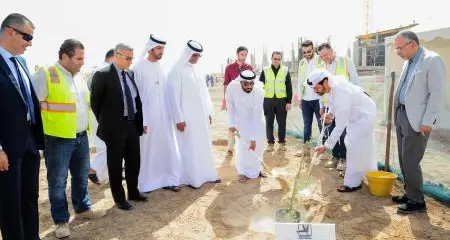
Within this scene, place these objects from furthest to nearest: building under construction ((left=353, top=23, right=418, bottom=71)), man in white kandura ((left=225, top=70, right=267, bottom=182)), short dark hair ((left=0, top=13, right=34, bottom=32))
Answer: building under construction ((left=353, top=23, right=418, bottom=71)) → man in white kandura ((left=225, top=70, right=267, bottom=182)) → short dark hair ((left=0, top=13, right=34, bottom=32))

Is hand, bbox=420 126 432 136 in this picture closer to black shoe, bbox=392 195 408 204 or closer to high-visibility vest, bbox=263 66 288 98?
black shoe, bbox=392 195 408 204

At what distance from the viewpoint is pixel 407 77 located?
3871 mm

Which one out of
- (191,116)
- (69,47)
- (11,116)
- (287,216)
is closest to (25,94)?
(11,116)

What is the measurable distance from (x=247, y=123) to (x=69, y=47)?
2.77m

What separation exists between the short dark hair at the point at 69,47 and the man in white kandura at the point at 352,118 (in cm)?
264

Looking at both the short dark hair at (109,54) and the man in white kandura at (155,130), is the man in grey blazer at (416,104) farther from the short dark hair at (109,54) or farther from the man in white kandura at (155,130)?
the short dark hair at (109,54)

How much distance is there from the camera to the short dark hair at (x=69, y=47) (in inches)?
134

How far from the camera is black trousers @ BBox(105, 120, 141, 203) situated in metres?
4.02

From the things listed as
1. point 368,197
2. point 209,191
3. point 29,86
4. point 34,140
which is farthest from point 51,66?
point 368,197

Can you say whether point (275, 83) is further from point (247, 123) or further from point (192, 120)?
point (192, 120)

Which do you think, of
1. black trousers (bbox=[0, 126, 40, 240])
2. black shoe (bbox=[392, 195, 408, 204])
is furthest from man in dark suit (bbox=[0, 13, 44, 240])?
black shoe (bbox=[392, 195, 408, 204])

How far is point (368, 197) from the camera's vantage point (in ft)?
14.6

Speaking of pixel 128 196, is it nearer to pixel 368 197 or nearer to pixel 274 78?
pixel 368 197

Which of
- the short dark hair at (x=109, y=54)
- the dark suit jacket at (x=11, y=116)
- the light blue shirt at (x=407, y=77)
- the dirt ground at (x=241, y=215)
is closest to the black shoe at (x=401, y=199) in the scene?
the dirt ground at (x=241, y=215)
